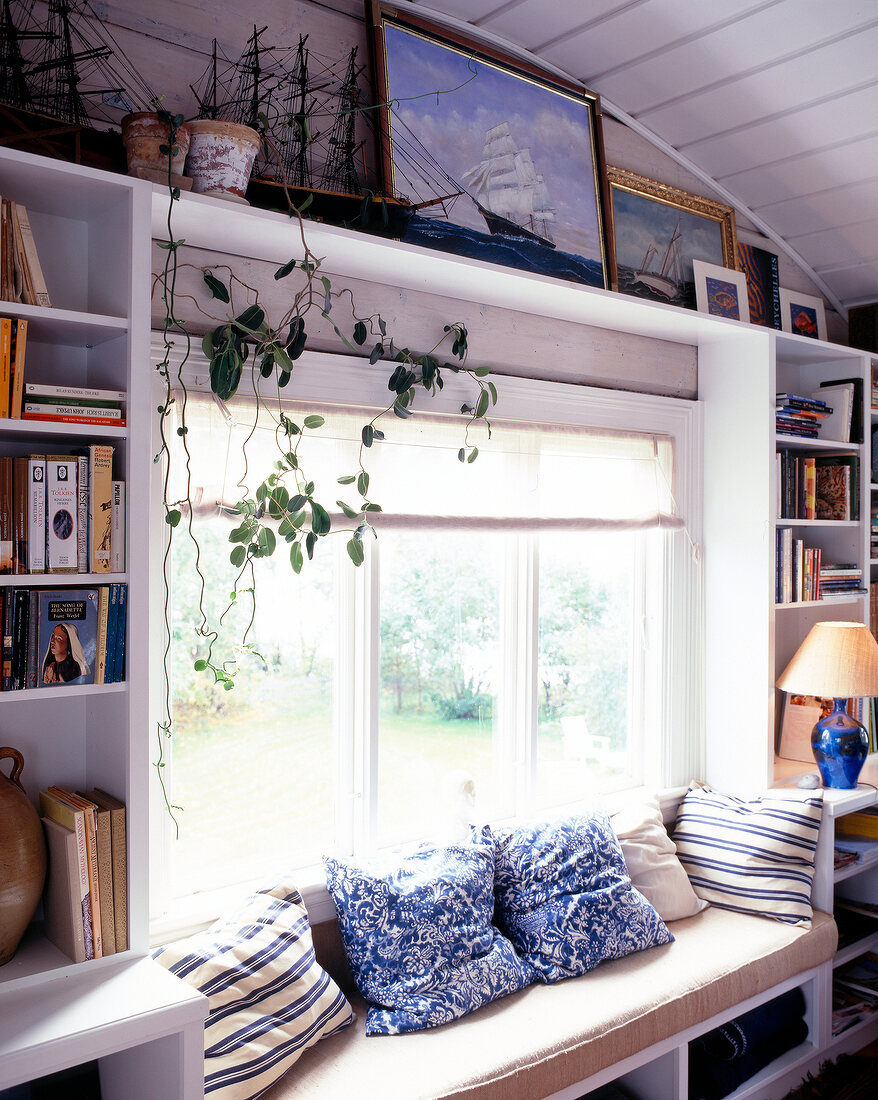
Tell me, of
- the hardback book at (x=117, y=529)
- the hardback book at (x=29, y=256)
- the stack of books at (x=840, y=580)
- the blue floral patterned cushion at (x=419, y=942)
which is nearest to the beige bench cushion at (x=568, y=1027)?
the blue floral patterned cushion at (x=419, y=942)

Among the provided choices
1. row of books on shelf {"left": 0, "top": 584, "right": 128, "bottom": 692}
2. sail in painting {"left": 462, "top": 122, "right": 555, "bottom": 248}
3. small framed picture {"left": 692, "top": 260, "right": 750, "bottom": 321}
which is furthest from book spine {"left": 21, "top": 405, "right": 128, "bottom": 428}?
small framed picture {"left": 692, "top": 260, "right": 750, "bottom": 321}

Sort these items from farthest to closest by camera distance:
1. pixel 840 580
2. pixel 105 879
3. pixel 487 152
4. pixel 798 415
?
pixel 840 580 < pixel 798 415 < pixel 487 152 < pixel 105 879

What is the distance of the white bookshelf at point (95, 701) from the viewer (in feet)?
4.89

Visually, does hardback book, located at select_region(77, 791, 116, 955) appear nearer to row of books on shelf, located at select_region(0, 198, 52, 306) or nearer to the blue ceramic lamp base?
row of books on shelf, located at select_region(0, 198, 52, 306)

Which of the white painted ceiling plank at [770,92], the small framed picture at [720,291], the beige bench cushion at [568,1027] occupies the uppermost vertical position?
the white painted ceiling plank at [770,92]

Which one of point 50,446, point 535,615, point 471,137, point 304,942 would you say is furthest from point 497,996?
point 471,137

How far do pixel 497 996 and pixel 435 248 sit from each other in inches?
73.6

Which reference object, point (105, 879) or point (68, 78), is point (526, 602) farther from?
point (68, 78)

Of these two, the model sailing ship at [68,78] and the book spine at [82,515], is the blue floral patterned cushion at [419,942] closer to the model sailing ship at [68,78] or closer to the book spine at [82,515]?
the book spine at [82,515]

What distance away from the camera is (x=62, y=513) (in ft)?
5.28

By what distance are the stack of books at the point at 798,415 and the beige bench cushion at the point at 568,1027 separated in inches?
64.0

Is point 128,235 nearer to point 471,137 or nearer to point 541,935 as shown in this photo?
point 471,137

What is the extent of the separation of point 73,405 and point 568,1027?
1.73 m

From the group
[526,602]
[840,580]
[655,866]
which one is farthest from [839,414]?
[655,866]
